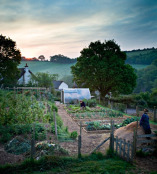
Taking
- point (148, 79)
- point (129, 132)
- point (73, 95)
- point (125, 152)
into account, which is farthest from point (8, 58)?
point (148, 79)

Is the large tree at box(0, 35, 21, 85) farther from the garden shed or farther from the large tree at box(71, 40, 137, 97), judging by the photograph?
the large tree at box(71, 40, 137, 97)

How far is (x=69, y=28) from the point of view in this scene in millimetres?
16531

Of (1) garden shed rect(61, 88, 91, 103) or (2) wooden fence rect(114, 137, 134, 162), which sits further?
(1) garden shed rect(61, 88, 91, 103)

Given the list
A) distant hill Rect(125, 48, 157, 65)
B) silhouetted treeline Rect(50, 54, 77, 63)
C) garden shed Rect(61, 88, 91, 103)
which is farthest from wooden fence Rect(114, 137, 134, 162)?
silhouetted treeline Rect(50, 54, 77, 63)

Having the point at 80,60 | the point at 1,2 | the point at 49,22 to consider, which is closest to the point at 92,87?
the point at 80,60

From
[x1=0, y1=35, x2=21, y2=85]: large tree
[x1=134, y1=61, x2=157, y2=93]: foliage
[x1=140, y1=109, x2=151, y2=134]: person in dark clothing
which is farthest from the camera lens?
[x1=134, y1=61, x2=157, y2=93]: foliage

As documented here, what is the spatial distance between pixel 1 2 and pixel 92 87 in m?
19.5

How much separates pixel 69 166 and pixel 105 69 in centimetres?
2073

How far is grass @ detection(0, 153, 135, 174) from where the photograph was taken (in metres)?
4.95

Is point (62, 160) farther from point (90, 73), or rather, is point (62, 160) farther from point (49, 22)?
point (90, 73)

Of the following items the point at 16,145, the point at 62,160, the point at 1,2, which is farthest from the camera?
the point at 1,2

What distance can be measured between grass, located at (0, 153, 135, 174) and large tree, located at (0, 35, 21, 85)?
23.3 meters

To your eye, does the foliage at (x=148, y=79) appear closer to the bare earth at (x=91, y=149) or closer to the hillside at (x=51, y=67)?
the hillside at (x=51, y=67)

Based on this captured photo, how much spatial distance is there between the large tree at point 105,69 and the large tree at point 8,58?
33.3 ft
